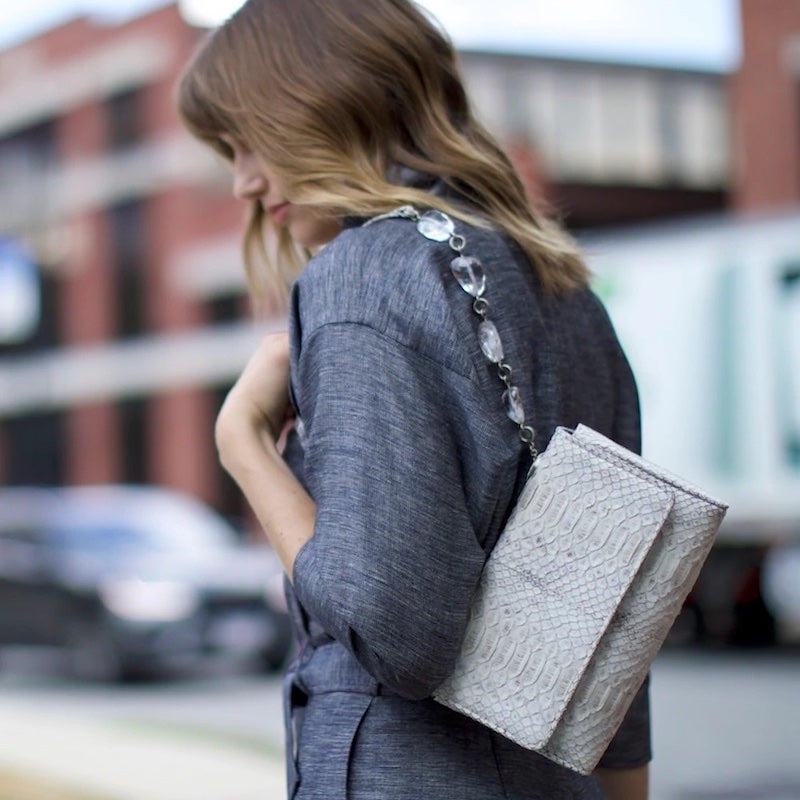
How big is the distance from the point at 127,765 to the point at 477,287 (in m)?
5.20

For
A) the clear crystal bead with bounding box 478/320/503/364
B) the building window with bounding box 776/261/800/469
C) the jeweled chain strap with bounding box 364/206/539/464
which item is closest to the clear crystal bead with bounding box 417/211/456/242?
the jeweled chain strap with bounding box 364/206/539/464

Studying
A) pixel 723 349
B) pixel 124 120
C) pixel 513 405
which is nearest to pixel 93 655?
pixel 723 349

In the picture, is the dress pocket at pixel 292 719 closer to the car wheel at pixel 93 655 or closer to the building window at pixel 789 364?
the car wheel at pixel 93 655

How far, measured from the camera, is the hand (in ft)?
5.56

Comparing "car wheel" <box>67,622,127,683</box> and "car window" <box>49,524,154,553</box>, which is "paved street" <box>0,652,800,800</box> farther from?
"car window" <box>49,524,154,553</box>

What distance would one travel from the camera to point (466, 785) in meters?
1.53

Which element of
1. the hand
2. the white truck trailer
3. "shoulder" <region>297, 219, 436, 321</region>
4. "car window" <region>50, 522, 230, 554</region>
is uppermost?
"shoulder" <region>297, 219, 436, 321</region>

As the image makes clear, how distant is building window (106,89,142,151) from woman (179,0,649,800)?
2806 cm

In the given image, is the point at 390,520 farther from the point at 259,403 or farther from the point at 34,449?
the point at 34,449

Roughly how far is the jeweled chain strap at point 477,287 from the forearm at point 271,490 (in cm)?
23

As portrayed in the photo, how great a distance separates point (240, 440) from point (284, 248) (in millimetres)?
437

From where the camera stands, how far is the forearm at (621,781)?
73.6 inches

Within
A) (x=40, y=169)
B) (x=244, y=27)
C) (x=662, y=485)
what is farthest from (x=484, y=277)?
(x=40, y=169)

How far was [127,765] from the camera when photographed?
637 cm
